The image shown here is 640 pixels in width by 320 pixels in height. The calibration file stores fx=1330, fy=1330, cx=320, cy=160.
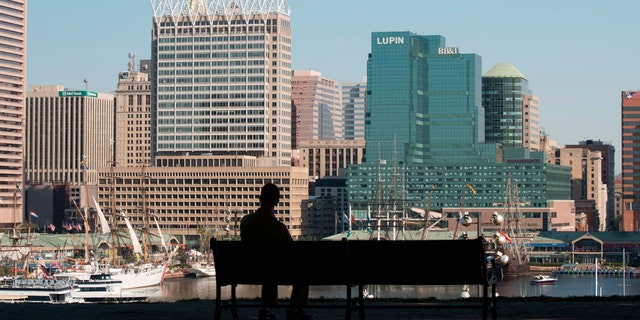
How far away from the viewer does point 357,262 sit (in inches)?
858

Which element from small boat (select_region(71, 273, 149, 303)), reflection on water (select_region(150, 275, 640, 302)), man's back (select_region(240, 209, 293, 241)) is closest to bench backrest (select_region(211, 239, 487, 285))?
man's back (select_region(240, 209, 293, 241))

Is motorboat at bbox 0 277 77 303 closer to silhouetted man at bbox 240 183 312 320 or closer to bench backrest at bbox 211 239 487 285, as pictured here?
silhouetted man at bbox 240 183 312 320

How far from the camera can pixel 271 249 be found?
21.8 meters

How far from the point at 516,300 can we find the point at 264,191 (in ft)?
31.2

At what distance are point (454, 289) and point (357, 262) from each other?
125 meters

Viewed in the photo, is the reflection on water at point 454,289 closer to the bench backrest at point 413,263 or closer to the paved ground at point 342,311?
the paved ground at point 342,311

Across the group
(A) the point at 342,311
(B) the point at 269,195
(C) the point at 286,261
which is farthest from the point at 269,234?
(A) the point at 342,311

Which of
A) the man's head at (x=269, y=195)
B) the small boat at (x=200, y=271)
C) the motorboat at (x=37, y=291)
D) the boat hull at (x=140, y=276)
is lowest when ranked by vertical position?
the small boat at (x=200, y=271)

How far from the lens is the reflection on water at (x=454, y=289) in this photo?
443 ft

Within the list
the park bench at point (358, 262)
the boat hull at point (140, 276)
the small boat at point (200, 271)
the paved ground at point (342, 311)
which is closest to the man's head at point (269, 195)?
the park bench at point (358, 262)

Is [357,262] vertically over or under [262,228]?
under

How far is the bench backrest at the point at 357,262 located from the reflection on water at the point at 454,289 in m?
98.2

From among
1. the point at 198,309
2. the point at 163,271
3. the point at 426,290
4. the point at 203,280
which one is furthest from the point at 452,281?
the point at 203,280

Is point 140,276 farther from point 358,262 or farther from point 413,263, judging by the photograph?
point 413,263
